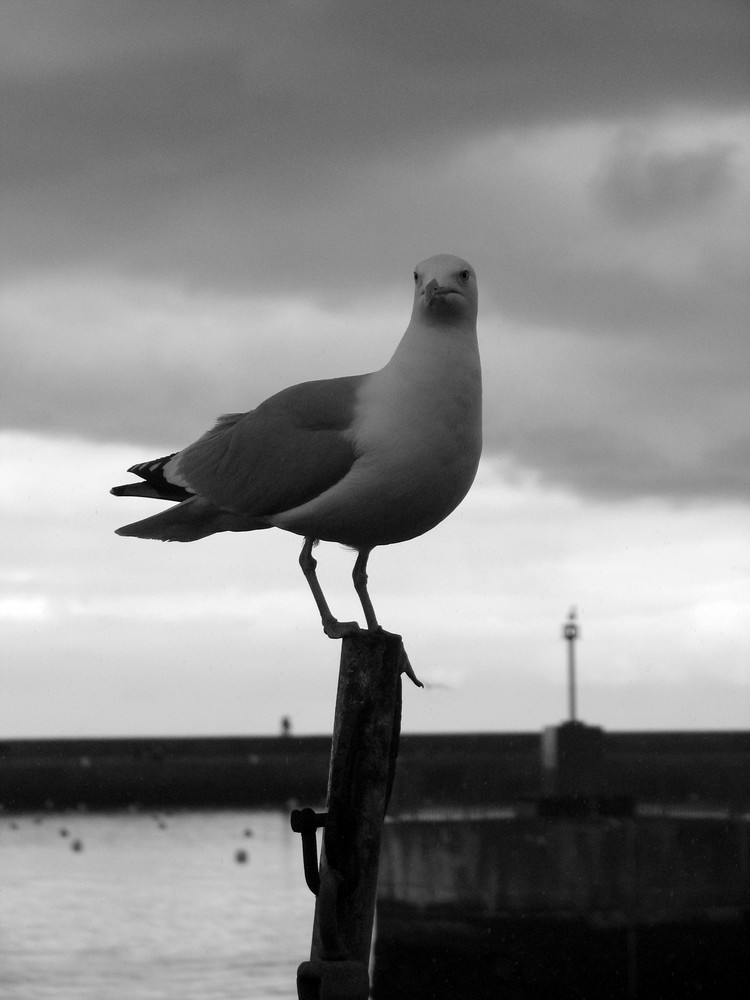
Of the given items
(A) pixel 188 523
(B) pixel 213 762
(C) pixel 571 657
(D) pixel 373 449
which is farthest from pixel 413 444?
(B) pixel 213 762

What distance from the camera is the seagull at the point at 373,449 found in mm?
6820

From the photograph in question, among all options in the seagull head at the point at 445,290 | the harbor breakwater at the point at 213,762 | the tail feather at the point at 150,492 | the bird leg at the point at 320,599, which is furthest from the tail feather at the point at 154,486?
the harbor breakwater at the point at 213,762

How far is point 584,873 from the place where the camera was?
27453 millimetres

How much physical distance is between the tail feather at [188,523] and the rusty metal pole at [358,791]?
87.4 inches

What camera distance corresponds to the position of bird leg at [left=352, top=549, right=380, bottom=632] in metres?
7.46

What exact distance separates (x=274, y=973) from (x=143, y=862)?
79.3 ft

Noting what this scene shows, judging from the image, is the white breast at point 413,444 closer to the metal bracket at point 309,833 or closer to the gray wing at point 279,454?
the gray wing at point 279,454

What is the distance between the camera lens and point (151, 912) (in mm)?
46844

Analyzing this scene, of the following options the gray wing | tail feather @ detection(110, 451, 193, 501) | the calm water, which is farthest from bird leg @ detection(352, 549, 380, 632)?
the calm water

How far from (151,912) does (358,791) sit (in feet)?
142

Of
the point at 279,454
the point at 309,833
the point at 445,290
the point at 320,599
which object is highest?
the point at 445,290

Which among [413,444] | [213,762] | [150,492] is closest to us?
[413,444]

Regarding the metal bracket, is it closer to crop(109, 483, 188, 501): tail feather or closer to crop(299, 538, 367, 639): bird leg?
crop(299, 538, 367, 639): bird leg

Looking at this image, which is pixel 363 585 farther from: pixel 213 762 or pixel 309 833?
pixel 213 762
